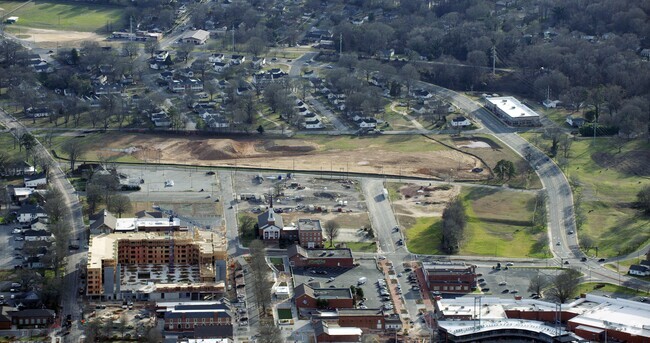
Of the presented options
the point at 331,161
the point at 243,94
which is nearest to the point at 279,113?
Answer: the point at 243,94

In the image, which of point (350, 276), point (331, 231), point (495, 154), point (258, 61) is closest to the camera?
point (350, 276)

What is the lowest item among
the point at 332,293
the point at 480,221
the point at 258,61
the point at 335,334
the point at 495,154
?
the point at 335,334

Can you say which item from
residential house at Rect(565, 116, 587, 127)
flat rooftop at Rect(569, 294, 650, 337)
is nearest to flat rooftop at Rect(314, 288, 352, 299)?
flat rooftop at Rect(569, 294, 650, 337)

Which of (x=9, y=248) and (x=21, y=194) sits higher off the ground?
(x=21, y=194)

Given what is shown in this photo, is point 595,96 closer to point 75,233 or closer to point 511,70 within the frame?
point 511,70

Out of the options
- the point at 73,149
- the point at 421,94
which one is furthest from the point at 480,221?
the point at 421,94

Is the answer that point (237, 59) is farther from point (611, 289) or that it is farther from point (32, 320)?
point (32, 320)
